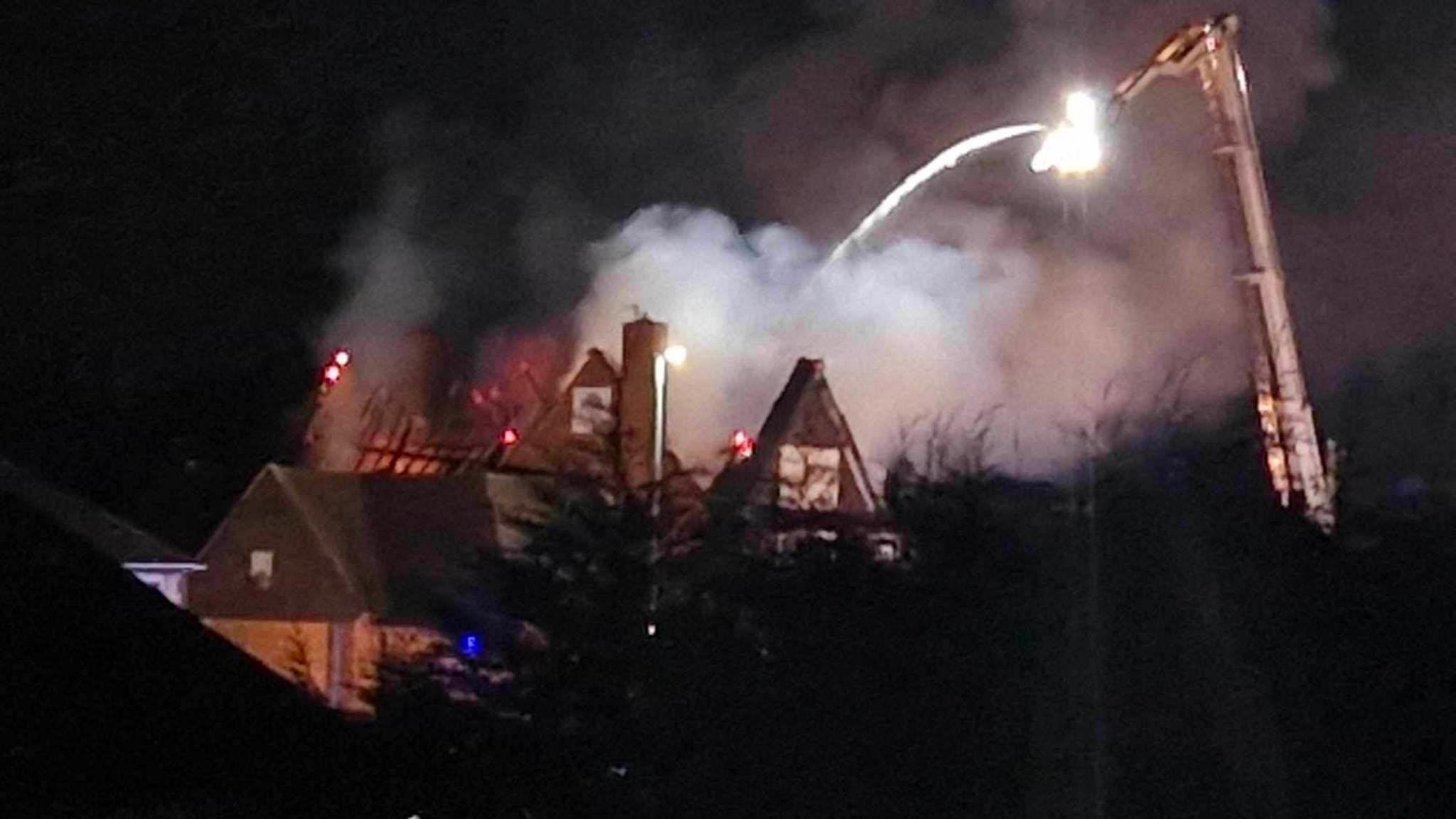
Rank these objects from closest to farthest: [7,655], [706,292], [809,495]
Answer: [7,655] → [809,495] → [706,292]

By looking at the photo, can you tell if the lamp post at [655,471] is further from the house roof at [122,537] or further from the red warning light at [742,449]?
the house roof at [122,537]

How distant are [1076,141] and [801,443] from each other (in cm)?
235

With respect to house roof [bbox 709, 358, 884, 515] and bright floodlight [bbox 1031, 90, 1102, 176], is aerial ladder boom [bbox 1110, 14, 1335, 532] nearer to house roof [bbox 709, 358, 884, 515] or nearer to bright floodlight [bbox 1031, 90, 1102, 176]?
bright floodlight [bbox 1031, 90, 1102, 176]

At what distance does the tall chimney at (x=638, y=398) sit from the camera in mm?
11625

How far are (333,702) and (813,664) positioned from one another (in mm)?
2560

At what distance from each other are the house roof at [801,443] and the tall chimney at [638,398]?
51 cm

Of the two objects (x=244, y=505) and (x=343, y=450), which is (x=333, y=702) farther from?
(x=343, y=450)

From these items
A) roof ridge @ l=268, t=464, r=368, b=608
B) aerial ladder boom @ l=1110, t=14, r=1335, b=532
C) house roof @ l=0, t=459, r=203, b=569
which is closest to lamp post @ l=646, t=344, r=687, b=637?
aerial ladder boom @ l=1110, t=14, r=1335, b=532

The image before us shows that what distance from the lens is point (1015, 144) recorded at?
29.7 meters

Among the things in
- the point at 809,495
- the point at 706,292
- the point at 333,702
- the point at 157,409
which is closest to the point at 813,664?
the point at 809,495

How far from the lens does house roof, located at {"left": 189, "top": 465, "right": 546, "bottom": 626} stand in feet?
71.4

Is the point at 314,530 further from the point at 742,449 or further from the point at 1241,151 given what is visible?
the point at 742,449

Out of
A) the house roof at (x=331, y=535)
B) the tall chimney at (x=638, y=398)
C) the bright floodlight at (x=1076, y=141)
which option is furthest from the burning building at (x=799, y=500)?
the house roof at (x=331, y=535)

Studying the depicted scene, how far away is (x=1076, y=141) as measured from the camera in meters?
12.3
